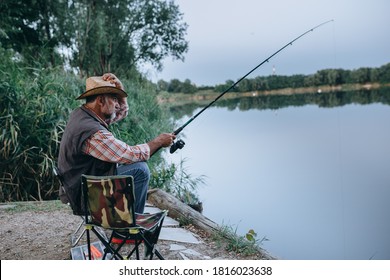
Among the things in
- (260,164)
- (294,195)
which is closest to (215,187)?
(294,195)

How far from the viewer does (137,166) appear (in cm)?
264

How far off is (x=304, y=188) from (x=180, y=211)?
361 centimetres

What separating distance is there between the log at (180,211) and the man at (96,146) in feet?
3.17

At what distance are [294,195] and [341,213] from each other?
3.00 ft

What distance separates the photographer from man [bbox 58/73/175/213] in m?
2.25

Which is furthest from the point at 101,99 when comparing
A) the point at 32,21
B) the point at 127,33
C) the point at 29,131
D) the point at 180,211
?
the point at 32,21

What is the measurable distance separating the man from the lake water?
161 cm

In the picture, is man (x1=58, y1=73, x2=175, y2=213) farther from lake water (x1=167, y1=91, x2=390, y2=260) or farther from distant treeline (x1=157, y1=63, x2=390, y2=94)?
distant treeline (x1=157, y1=63, x2=390, y2=94)

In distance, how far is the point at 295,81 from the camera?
760cm

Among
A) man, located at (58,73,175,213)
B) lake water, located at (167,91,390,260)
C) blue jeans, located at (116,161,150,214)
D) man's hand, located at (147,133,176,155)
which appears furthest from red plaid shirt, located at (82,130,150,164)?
lake water, located at (167,91,390,260)

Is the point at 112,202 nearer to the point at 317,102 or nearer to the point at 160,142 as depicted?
the point at 160,142
